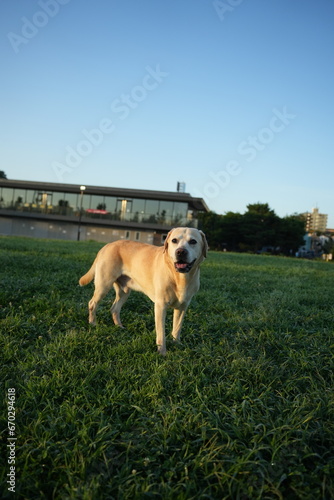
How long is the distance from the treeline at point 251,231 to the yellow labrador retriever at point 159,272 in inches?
1831

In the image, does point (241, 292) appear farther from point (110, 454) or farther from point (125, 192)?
point (125, 192)

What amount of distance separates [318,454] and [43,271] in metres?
6.79

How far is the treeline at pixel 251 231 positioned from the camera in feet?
166

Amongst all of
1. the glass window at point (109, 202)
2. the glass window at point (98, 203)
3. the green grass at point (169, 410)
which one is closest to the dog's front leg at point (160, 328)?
the green grass at point (169, 410)

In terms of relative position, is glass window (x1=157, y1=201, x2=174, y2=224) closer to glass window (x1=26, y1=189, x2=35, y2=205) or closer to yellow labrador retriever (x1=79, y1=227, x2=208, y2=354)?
glass window (x1=26, y1=189, x2=35, y2=205)

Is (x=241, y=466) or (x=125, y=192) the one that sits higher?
(x=125, y=192)

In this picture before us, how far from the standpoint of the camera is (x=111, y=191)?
3653cm

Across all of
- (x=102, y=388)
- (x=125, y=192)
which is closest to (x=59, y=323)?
(x=102, y=388)

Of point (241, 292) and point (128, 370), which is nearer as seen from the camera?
point (128, 370)

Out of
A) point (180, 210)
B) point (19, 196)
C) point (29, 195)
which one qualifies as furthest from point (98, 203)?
Result: point (19, 196)

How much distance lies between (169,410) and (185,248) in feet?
5.34

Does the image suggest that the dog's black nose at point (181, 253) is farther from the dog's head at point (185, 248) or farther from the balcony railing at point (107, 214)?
the balcony railing at point (107, 214)

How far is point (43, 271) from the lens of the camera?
7266 millimetres

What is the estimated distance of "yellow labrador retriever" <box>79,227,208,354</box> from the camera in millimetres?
3305
